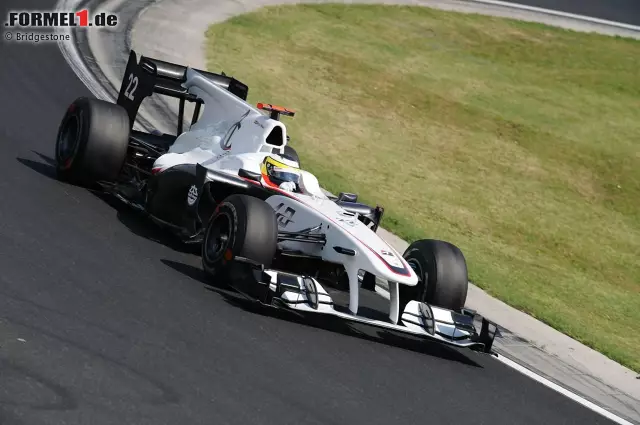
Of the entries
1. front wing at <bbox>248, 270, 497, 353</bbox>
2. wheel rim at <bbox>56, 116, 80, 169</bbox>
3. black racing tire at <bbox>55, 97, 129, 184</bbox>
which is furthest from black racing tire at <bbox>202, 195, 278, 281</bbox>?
wheel rim at <bbox>56, 116, 80, 169</bbox>

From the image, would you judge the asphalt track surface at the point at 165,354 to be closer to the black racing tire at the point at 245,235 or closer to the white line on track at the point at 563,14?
the black racing tire at the point at 245,235

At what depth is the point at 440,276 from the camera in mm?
9969

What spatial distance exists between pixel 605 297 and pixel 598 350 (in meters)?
2.75

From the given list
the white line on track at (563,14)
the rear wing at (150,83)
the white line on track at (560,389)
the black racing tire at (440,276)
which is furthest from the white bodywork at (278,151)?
the white line on track at (563,14)

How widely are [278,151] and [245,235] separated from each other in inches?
79.3

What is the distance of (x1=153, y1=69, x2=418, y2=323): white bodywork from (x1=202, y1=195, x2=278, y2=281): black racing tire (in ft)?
1.71

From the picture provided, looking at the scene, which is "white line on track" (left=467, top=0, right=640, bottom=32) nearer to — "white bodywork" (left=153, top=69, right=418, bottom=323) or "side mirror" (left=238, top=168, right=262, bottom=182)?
"white bodywork" (left=153, top=69, right=418, bottom=323)

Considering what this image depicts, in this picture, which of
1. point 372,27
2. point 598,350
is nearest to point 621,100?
point 372,27

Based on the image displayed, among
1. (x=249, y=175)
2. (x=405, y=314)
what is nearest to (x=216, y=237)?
(x=249, y=175)

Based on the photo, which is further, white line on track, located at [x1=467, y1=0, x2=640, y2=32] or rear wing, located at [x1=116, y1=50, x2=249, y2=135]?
white line on track, located at [x1=467, y1=0, x2=640, y2=32]

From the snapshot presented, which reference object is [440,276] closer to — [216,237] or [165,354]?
[216,237]

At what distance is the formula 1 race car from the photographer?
30.6 feet

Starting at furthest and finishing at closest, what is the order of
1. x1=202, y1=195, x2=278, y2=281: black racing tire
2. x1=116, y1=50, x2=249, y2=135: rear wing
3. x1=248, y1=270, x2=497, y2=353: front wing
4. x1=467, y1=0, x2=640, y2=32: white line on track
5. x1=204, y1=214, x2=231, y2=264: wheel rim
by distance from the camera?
x1=467, y1=0, x2=640, y2=32: white line on track < x1=116, y1=50, x2=249, y2=135: rear wing < x1=204, y1=214, x2=231, y2=264: wheel rim < x1=202, y1=195, x2=278, y2=281: black racing tire < x1=248, y1=270, x2=497, y2=353: front wing

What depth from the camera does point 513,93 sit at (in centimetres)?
2386
